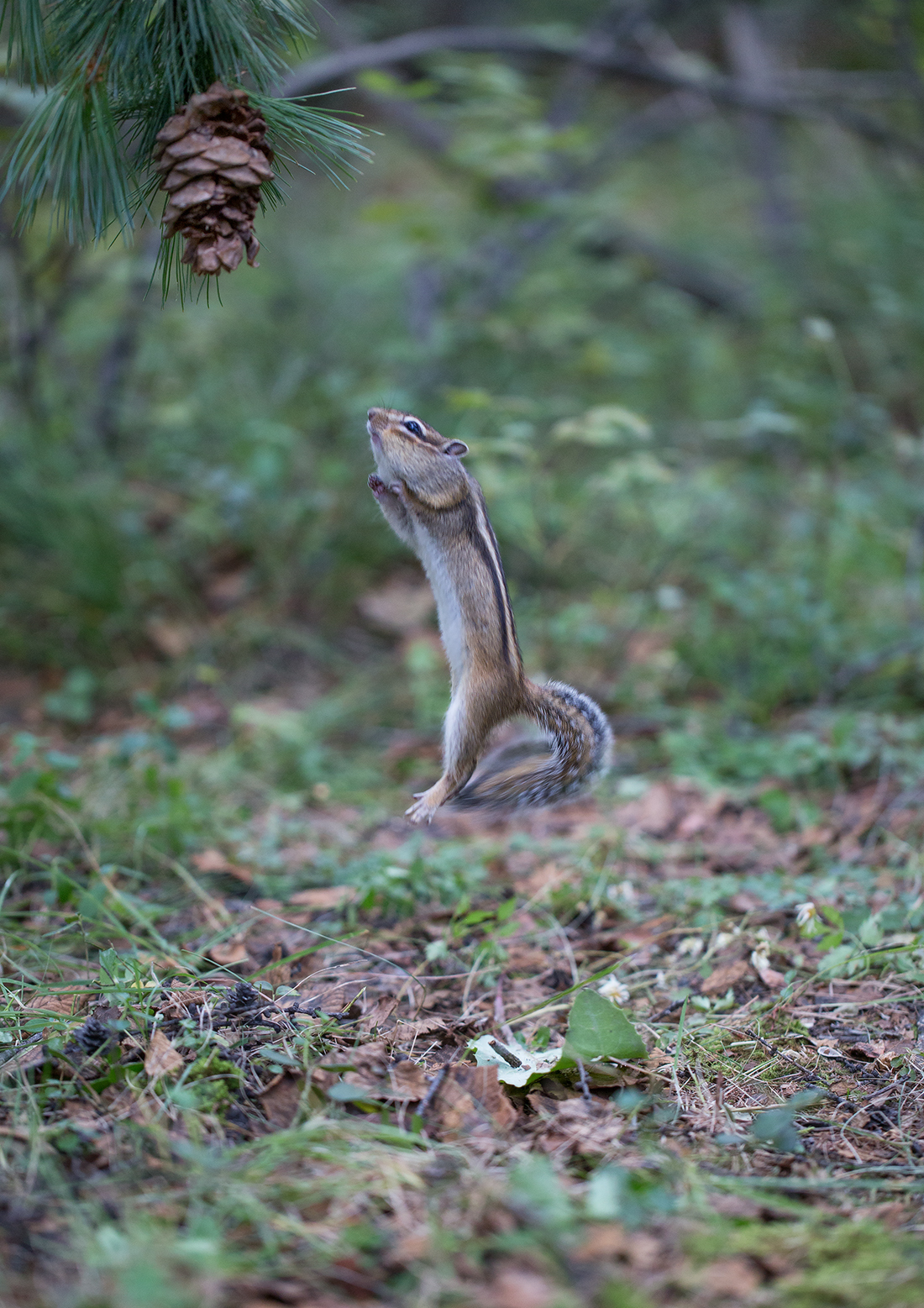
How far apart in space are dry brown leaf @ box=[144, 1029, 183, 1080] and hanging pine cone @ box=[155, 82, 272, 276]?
140cm

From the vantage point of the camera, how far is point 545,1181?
1492mm

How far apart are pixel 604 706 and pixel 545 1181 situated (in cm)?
281

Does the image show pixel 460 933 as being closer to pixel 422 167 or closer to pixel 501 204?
pixel 501 204

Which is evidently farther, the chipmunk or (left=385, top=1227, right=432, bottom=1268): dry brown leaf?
the chipmunk

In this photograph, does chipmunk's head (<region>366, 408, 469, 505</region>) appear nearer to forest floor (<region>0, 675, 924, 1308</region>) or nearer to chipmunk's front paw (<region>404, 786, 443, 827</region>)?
chipmunk's front paw (<region>404, 786, 443, 827</region>)

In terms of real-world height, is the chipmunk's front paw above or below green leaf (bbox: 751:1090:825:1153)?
above

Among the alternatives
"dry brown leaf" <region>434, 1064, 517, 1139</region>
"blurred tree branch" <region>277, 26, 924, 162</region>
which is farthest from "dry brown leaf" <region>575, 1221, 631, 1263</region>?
"blurred tree branch" <region>277, 26, 924, 162</region>

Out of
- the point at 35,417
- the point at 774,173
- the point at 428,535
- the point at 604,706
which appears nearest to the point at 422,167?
the point at 774,173

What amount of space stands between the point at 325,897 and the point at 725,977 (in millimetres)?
1055

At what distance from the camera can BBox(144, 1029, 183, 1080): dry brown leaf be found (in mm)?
1861

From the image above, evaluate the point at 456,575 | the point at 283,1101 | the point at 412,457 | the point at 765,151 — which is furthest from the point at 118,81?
the point at 765,151

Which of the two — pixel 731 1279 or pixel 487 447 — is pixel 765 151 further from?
pixel 731 1279

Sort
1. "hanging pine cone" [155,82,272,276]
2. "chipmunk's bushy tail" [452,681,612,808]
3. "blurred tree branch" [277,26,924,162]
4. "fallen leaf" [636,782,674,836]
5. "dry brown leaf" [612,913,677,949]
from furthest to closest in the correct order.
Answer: "blurred tree branch" [277,26,924,162] < "fallen leaf" [636,782,674,836] < "dry brown leaf" [612,913,677,949] < "chipmunk's bushy tail" [452,681,612,808] < "hanging pine cone" [155,82,272,276]

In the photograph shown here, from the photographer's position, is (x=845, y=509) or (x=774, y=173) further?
(x=774, y=173)
